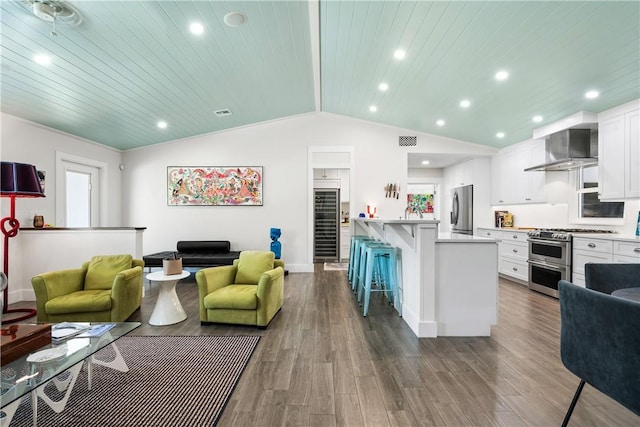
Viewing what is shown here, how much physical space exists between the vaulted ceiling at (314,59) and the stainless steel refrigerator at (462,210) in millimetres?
1678

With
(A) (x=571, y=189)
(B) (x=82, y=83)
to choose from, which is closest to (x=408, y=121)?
(A) (x=571, y=189)

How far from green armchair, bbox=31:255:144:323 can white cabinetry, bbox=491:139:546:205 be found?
6108mm

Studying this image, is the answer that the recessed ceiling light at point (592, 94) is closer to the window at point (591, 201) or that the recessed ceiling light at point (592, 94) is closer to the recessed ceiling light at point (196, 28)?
the window at point (591, 201)

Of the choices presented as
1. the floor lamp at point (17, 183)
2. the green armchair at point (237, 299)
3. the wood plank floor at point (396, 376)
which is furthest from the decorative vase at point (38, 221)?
the green armchair at point (237, 299)

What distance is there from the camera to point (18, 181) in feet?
10.4

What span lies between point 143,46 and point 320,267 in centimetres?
492

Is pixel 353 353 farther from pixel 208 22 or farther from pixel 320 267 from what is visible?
pixel 320 267

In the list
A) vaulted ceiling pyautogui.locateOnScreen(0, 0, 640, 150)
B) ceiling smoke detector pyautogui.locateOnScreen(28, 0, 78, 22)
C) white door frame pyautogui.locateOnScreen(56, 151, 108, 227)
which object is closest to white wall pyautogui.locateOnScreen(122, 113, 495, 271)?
white door frame pyautogui.locateOnScreen(56, 151, 108, 227)

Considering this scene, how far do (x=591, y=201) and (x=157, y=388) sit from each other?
5.89 m

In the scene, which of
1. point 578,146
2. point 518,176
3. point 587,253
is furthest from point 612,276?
point 518,176

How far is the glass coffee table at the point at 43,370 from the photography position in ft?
4.46

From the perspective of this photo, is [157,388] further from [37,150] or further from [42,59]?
[37,150]

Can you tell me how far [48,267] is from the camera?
13.4 feet

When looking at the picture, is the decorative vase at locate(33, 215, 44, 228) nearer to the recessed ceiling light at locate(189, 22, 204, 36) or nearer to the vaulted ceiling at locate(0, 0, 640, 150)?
the vaulted ceiling at locate(0, 0, 640, 150)
